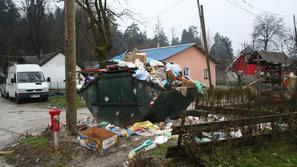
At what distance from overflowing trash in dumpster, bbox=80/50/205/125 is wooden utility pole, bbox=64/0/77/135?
156 centimetres

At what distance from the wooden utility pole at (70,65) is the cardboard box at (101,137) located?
76 cm

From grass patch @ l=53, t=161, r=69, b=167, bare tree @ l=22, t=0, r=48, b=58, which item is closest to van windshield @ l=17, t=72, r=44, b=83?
grass patch @ l=53, t=161, r=69, b=167

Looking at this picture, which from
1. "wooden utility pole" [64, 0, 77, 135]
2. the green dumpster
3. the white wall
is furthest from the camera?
the white wall

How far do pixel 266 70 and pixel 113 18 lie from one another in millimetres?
11992

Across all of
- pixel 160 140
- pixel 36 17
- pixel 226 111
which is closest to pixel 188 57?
pixel 36 17

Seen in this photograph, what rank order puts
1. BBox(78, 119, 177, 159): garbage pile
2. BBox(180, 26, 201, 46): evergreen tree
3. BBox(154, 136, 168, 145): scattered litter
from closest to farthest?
BBox(78, 119, 177, 159): garbage pile < BBox(154, 136, 168, 145): scattered litter < BBox(180, 26, 201, 46): evergreen tree

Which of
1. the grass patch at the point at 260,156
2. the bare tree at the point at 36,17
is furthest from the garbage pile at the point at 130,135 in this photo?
the bare tree at the point at 36,17

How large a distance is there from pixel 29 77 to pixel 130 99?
14795 mm

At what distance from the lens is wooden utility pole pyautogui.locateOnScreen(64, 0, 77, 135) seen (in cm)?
733

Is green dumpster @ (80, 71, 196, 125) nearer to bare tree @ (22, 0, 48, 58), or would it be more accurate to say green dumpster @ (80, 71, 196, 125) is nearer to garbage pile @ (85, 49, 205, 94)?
garbage pile @ (85, 49, 205, 94)

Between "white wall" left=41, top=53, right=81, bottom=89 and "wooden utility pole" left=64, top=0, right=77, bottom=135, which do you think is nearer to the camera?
"wooden utility pole" left=64, top=0, right=77, bottom=135

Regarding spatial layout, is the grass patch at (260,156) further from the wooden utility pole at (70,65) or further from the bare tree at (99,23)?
the bare tree at (99,23)

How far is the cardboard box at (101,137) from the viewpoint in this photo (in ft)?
20.4

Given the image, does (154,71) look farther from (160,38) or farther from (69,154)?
(160,38)
